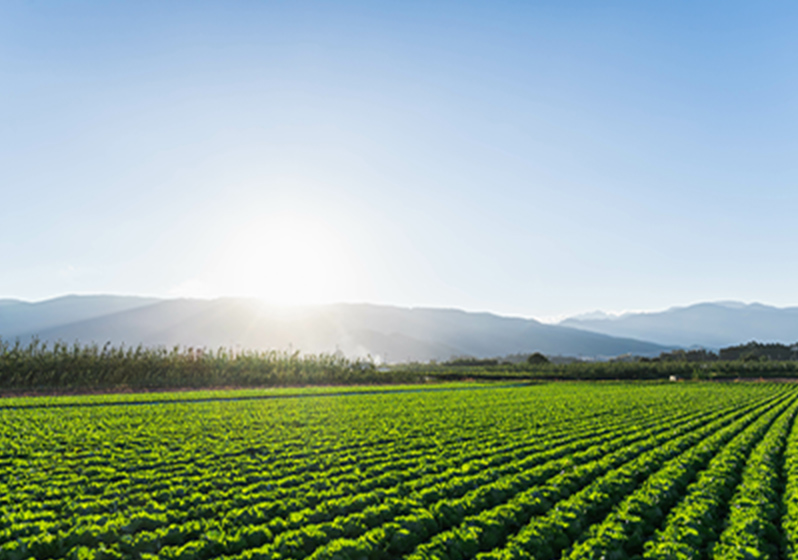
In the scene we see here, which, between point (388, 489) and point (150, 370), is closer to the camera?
point (388, 489)

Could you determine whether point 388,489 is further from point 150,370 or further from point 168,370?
point 168,370

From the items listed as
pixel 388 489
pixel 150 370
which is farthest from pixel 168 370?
pixel 388 489

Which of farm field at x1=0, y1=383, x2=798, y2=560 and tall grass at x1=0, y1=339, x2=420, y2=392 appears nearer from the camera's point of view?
farm field at x1=0, y1=383, x2=798, y2=560

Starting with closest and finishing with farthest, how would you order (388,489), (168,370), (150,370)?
(388,489) → (150,370) → (168,370)

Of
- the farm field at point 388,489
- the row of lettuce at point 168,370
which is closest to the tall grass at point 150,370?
the row of lettuce at point 168,370

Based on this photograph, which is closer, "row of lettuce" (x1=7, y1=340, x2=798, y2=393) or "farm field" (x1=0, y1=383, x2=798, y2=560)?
"farm field" (x1=0, y1=383, x2=798, y2=560)

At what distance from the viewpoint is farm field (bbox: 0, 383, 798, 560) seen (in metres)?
7.18

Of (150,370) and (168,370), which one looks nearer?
(150,370)

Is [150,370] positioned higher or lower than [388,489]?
lower

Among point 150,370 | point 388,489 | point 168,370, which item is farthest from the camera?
point 168,370

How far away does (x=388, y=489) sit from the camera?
9961 millimetres

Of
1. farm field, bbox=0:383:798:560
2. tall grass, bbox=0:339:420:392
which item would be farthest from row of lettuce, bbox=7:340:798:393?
farm field, bbox=0:383:798:560

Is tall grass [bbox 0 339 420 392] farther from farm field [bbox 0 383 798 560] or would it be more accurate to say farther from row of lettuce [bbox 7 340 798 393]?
farm field [bbox 0 383 798 560]

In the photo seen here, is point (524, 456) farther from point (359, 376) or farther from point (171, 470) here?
point (359, 376)
